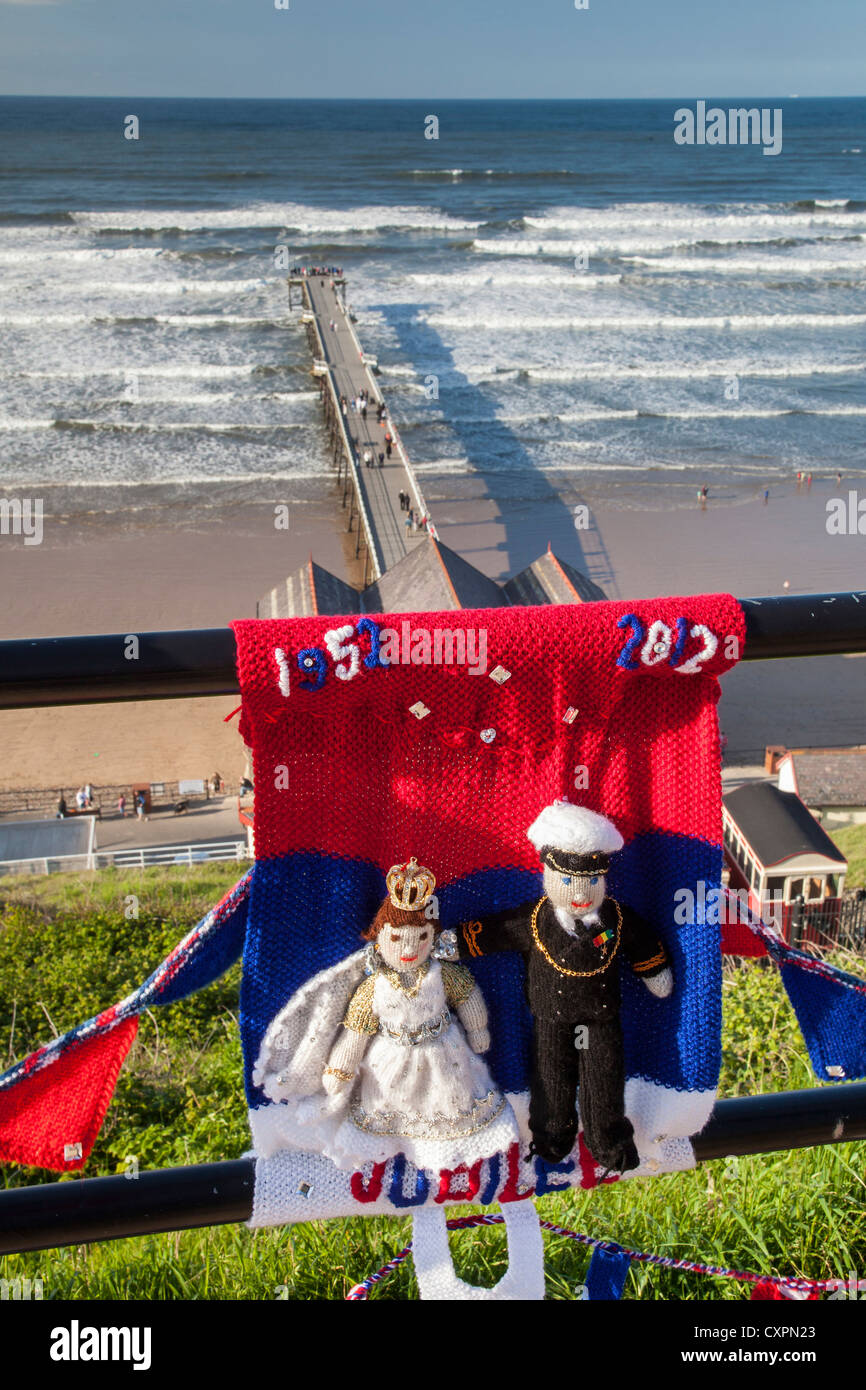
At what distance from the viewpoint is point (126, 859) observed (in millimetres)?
17078

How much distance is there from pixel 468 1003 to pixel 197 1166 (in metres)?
0.50

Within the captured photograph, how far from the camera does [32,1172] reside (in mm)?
8102

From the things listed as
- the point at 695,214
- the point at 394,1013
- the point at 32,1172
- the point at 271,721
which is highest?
the point at 695,214

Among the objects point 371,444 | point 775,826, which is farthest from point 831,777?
point 371,444

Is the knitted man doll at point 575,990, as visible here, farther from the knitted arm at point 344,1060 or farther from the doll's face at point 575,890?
the knitted arm at point 344,1060

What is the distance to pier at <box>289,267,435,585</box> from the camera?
949 inches

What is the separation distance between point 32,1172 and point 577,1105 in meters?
7.53

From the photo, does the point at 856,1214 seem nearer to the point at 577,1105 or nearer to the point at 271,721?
the point at 577,1105

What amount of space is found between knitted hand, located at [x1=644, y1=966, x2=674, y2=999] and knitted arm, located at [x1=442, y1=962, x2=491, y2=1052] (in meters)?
0.29

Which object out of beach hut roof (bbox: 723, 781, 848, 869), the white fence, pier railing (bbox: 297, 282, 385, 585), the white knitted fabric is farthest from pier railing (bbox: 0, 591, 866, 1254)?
pier railing (bbox: 297, 282, 385, 585)

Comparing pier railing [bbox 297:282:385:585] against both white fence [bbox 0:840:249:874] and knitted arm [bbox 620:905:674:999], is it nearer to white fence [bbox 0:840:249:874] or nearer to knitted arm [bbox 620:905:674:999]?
white fence [bbox 0:840:249:874]

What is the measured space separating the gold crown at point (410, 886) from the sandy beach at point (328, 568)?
18.2m
